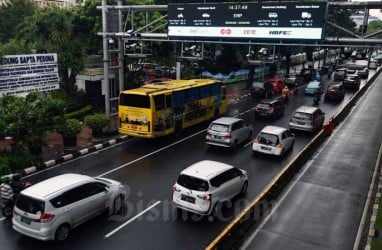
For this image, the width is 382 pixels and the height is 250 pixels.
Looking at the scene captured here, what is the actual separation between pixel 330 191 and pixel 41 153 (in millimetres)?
14460

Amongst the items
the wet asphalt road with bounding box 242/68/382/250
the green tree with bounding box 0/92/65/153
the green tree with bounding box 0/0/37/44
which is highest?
the green tree with bounding box 0/0/37/44

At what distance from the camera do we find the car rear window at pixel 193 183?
13312 millimetres

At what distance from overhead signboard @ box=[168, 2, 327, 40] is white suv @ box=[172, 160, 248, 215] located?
40.7 ft

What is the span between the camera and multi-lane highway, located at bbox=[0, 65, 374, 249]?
12.1m

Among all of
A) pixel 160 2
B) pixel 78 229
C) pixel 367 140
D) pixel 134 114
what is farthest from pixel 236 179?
pixel 160 2

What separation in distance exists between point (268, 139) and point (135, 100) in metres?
7.92

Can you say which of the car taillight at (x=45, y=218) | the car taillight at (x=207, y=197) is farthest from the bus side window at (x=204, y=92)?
the car taillight at (x=45, y=218)

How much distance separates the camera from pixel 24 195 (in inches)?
459

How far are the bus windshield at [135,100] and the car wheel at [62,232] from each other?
36.5ft

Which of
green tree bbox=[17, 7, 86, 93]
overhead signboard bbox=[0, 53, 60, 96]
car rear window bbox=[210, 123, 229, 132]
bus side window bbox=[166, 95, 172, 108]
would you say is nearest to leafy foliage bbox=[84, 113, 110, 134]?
overhead signboard bbox=[0, 53, 60, 96]

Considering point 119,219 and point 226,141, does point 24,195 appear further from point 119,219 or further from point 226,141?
point 226,141

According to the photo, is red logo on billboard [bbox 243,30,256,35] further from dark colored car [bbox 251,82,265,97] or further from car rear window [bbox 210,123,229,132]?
dark colored car [bbox 251,82,265,97]

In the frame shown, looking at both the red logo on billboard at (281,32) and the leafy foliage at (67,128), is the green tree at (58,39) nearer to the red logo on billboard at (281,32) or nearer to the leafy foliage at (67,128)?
the leafy foliage at (67,128)

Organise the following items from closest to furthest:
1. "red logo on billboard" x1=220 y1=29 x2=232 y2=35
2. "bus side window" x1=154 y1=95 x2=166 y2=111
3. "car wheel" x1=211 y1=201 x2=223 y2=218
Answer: "car wheel" x1=211 y1=201 x2=223 y2=218 < "bus side window" x1=154 y1=95 x2=166 y2=111 < "red logo on billboard" x1=220 y1=29 x2=232 y2=35
